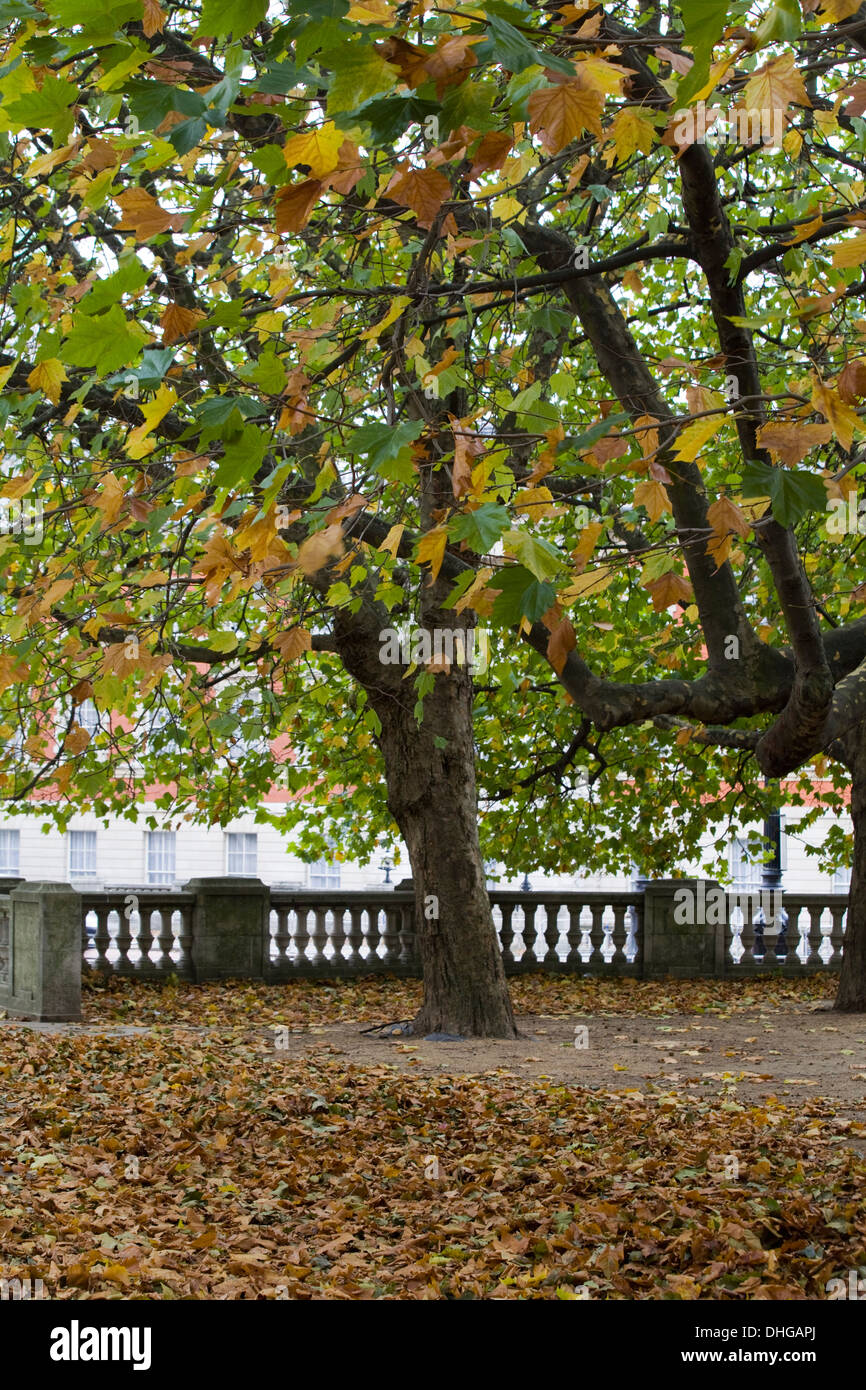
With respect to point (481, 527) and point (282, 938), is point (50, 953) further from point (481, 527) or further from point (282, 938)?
point (481, 527)

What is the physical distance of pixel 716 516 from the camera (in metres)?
4.55

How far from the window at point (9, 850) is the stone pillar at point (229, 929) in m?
19.4

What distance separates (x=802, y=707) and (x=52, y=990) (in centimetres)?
786

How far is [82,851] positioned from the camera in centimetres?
3256

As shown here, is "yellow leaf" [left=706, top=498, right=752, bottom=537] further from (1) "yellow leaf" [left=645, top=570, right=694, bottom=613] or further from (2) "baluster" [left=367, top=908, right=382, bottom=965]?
(2) "baluster" [left=367, top=908, right=382, bottom=965]

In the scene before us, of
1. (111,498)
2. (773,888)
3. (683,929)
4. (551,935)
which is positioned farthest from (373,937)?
(111,498)

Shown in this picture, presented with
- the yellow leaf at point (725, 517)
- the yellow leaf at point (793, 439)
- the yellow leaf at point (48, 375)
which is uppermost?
the yellow leaf at point (48, 375)

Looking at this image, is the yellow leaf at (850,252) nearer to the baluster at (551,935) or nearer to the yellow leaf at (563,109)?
the yellow leaf at (563,109)

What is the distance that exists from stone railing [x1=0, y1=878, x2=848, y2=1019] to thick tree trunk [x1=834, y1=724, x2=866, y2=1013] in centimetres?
359

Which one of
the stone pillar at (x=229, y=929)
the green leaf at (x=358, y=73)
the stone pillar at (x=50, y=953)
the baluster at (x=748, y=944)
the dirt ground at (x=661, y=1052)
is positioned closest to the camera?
the green leaf at (x=358, y=73)

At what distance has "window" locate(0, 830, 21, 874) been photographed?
3284cm

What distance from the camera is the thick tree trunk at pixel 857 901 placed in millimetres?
12234

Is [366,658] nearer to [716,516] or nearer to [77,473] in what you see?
[77,473]

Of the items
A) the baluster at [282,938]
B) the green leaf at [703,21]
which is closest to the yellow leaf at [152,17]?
the green leaf at [703,21]
